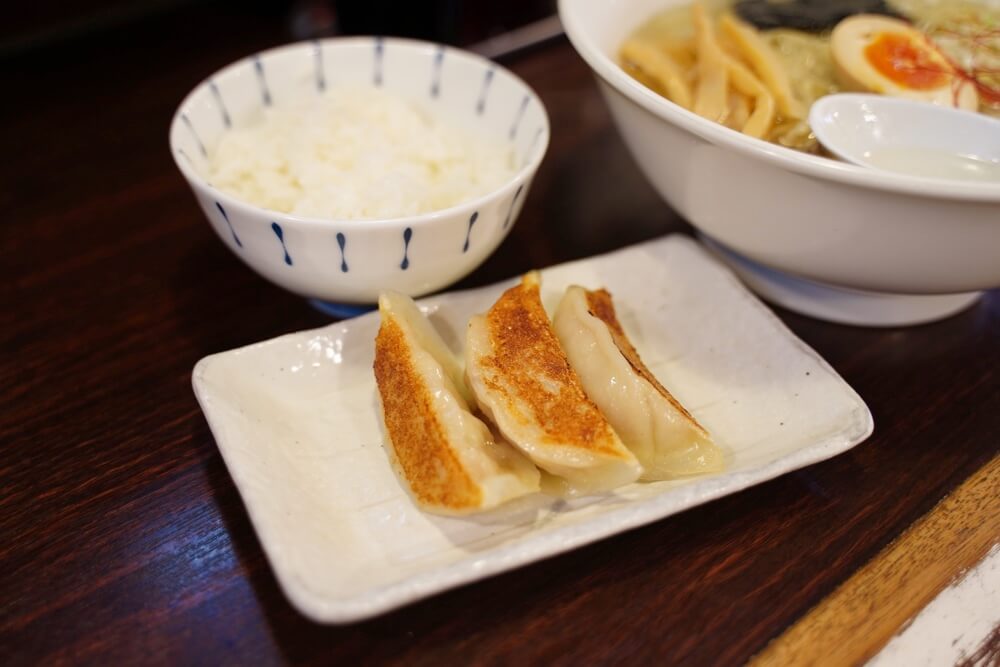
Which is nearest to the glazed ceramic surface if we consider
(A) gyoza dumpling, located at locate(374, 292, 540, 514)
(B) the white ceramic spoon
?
(B) the white ceramic spoon

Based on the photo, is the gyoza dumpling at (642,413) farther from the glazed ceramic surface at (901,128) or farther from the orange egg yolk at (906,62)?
the orange egg yolk at (906,62)

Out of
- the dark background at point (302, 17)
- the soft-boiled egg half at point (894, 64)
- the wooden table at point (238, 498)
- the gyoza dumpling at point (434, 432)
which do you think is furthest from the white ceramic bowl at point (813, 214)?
the dark background at point (302, 17)

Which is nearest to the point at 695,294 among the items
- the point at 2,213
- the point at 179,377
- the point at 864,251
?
the point at 864,251

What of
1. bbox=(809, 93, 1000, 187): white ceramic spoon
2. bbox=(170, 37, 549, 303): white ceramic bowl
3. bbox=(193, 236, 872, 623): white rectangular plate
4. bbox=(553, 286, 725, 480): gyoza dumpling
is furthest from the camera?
bbox=(809, 93, 1000, 187): white ceramic spoon

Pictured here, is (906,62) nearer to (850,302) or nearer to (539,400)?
(850,302)

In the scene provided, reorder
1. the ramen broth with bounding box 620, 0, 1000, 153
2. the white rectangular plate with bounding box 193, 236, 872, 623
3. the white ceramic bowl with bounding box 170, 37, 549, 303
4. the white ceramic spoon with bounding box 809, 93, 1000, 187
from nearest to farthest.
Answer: the white rectangular plate with bounding box 193, 236, 872, 623, the white ceramic bowl with bounding box 170, 37, 549, 303, the white ceramic spoon with bounding box 809, 93, 1000, 187, the ramen broth with bounding box 620, 0, 1000, 153

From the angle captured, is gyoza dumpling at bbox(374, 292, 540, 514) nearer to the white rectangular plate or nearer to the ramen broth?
the white rectangular plate

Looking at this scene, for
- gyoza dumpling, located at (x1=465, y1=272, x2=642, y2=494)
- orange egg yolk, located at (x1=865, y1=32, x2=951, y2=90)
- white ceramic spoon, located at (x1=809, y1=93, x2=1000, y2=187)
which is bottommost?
gyoza dumpling, located at (x1=465, y1=272, x2=642, y2=494)

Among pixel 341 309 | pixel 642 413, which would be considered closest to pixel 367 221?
pixel 341 309
